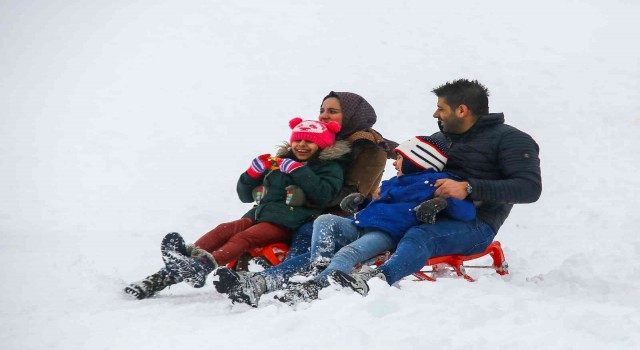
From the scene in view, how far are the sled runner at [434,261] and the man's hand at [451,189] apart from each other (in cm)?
44

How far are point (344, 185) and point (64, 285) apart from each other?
6.86 ft

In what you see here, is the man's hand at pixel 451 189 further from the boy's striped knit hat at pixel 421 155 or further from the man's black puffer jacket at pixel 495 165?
the boy's striped knit hat at pixel 421 155

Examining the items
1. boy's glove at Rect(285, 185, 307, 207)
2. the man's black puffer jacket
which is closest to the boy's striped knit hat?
the man's black puffer jacket

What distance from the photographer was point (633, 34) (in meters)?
12.8

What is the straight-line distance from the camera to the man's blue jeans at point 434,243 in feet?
11.3

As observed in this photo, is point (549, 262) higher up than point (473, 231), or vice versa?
point (473, 231)

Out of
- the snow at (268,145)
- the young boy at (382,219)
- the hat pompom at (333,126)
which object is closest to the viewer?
the snow at (268,145)

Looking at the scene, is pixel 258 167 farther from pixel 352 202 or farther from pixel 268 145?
pixel 268 145

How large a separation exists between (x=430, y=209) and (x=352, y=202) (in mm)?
699

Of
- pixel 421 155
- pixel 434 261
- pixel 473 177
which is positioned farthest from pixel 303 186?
pixel 473 177

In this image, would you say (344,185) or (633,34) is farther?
(633,34)

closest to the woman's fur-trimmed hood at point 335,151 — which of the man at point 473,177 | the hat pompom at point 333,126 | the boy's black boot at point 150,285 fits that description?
the hat pompom at point 333,126

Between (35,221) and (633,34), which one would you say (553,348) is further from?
(633,34)

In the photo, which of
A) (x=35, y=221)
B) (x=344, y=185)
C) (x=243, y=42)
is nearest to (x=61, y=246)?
(x=35, y=221)
